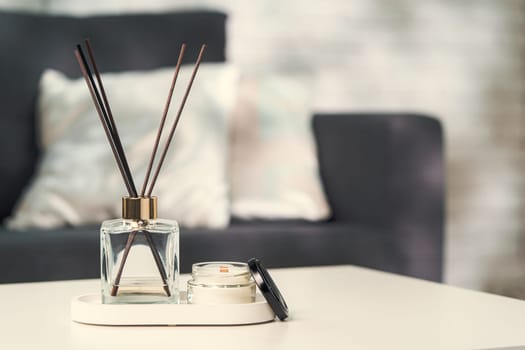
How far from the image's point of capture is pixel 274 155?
2.47 m

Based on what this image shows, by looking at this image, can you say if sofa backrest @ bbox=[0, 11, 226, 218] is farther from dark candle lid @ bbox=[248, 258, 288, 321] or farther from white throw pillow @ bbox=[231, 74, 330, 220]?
dark candle lid @ bbox=[248, 258, 288, 321]

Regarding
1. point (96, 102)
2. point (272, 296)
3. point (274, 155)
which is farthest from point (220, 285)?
point (274, 155)

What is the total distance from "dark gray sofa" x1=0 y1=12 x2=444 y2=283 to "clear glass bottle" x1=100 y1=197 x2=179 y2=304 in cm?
88

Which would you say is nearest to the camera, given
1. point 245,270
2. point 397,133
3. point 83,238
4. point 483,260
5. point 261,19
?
point 245,270

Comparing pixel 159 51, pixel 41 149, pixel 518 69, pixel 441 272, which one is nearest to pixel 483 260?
pixel 518 69

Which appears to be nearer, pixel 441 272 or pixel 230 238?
pixel 230 238

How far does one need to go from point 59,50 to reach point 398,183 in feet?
3.36

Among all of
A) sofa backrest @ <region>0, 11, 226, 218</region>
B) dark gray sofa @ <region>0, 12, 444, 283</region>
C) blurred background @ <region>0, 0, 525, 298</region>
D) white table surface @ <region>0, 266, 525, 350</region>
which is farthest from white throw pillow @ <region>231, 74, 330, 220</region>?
white table surface @ <region>0, 266, 525, 350</region>

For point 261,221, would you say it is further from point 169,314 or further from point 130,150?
point 169,314

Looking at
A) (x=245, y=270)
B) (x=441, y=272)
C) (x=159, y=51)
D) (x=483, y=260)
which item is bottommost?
(x=483, y=260)

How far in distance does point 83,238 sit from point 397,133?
886mm

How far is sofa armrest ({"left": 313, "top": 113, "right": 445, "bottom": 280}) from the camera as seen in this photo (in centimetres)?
235

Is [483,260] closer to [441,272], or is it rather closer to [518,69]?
[518,69]

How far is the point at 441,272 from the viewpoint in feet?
8.07
